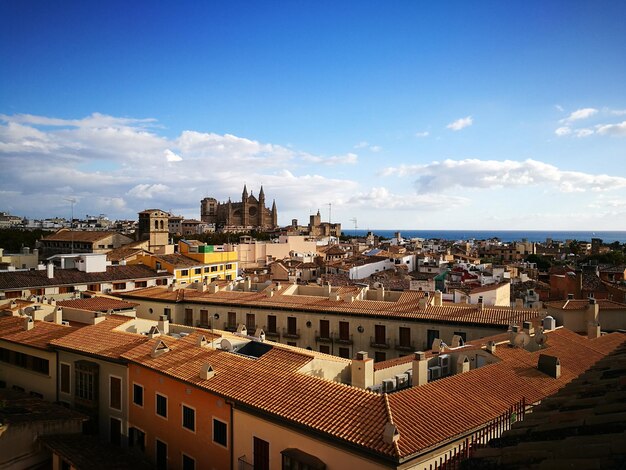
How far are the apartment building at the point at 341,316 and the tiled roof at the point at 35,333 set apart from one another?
1013 centimetres

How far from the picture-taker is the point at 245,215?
180m

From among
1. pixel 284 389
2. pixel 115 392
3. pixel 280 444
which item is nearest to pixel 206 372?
pixel 284 389

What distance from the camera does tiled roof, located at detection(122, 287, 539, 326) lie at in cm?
2298

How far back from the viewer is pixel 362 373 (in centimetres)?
1468

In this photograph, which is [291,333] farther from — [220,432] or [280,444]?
[280,444]

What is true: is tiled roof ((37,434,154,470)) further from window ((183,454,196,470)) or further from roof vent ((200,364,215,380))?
roof vent ((200,364,215,380))

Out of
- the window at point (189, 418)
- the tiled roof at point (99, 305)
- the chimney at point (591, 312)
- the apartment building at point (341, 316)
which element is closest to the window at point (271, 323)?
the apartment building at point (341, 316)

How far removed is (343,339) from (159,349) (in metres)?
11.4

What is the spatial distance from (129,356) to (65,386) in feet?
15.9

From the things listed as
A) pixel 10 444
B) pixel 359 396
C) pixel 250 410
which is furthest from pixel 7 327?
pixel 359 396

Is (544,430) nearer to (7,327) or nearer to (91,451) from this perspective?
(91,451)

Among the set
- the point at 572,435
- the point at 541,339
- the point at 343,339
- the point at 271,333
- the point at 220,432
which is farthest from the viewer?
the point at 271,333

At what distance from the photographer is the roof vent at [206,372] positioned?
47.8 feet

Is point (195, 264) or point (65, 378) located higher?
point (195, 264)
